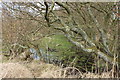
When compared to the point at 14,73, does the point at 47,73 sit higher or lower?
higher

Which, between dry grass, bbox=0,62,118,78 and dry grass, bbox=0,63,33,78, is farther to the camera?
dry grass, bbox=0,63,33,78

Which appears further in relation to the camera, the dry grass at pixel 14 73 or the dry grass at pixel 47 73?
the dry grass at pixel 14 73

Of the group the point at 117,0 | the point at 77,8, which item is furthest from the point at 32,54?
the point at 117,0

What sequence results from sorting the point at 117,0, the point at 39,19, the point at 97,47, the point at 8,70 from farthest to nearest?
the point at 39,19 < the point at 117,0 < the point at 97,47 < the point at 8,70

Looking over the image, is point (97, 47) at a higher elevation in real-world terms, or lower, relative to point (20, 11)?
lower

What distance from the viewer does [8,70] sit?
12.6 feet

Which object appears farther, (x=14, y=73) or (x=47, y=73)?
(x=14, y=73)

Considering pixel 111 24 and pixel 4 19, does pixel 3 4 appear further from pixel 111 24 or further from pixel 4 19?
pixel 111 24

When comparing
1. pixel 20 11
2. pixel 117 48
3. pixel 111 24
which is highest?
pixel 20 11

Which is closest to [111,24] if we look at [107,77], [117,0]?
[117,0]

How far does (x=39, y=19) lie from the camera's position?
21.4 ft

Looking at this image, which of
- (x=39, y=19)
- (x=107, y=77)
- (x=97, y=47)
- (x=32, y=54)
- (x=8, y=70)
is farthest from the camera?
(x=32, y=54)

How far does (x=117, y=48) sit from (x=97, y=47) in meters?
0.67

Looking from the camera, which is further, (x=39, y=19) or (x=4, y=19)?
(x=4, y=19)
